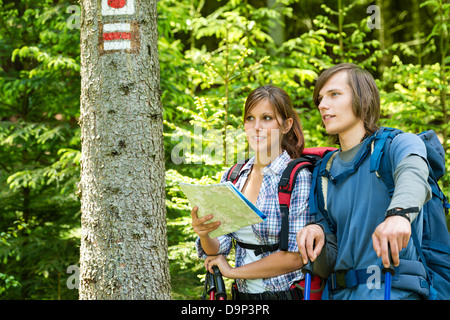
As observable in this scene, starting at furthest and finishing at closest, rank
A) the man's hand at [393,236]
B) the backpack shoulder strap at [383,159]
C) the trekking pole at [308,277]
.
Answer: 1. the trekking pole at [308,277]
2. the backpack shoulder strap at [383,159]
3. the man's hand at [393,236]

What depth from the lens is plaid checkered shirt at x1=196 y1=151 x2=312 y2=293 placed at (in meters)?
2.42

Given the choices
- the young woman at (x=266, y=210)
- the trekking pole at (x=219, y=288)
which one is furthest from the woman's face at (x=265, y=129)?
the trekking pole at (x=219, y=288)

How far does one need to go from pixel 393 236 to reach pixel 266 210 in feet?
3.08

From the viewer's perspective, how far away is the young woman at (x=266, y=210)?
7.95ft

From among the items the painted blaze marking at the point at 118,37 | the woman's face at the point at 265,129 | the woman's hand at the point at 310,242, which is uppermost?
the painted blaze marking at the point at 118,37

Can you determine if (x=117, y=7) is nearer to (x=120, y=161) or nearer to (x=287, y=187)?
(x=120, y=161)

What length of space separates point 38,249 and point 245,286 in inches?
187

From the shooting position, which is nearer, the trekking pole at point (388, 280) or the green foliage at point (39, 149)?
the trekking pole at point (388, 280)

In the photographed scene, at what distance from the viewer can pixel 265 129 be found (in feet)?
8.85

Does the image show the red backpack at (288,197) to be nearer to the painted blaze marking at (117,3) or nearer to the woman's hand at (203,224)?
the woman's hand at (203,224)

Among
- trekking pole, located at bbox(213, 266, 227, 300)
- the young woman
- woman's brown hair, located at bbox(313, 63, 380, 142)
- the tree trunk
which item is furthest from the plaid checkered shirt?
the tree trunk

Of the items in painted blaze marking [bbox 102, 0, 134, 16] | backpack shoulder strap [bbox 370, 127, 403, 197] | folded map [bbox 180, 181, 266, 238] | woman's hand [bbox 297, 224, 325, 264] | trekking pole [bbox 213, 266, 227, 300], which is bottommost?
trekking pole [bbox 213, 266, 227, 300]

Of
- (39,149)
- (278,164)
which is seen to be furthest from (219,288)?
(39,149)

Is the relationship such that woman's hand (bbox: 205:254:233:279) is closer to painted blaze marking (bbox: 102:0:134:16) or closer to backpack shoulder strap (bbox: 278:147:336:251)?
backpack shoulder strap (bbox: 278:147:336:251)
